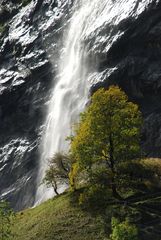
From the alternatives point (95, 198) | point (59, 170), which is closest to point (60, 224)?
point (95, 198)

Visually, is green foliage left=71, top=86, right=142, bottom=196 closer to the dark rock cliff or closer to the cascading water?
the dark rock cliff

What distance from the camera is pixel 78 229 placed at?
182 feet

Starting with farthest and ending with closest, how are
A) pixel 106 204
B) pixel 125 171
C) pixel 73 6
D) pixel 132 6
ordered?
1. pixel 73 6
2. pixel 132 6
3. pixel 125 171
4. pixel 106 204

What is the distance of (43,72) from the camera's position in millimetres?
118562

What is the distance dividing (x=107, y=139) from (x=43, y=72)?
6041 cm

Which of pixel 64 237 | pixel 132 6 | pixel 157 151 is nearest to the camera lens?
pixel 64 237

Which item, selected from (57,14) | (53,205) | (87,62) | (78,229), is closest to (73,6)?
(57,14)

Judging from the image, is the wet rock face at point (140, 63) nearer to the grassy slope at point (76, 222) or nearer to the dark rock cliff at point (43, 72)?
the dark rock cliff at point (43, 72)

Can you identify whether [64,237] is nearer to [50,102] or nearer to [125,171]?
[125,171]

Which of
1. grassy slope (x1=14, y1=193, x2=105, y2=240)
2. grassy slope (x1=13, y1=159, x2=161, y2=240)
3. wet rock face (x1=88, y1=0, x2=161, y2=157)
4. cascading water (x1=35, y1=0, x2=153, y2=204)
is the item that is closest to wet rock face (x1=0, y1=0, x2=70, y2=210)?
cascading water (x1=35, y1=0, x2=153, y2=204)

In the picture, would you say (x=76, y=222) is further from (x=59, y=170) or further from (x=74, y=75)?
(x=74, y=75)

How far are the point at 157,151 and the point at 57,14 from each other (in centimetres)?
5944

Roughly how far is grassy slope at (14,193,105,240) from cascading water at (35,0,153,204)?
Answer: 29.5m

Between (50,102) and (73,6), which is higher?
(73,6)
